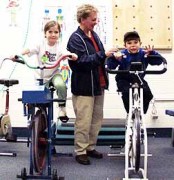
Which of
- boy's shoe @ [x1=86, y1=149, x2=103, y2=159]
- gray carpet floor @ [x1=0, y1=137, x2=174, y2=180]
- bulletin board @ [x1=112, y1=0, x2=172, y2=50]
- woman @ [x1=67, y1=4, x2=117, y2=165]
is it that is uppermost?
bulletin board @ [x1=112, y1=0, x2=172, y2=50]

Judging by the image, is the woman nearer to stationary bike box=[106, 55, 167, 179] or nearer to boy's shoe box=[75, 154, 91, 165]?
boy's shoe box=[75, 154, 91, 165]

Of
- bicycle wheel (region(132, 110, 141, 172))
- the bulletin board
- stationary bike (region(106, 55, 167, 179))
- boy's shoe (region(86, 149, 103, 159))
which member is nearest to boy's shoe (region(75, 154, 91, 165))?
boy's shoe (region(86, 149, 103, 159))

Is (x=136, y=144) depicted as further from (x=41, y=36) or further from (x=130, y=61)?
(x=41, y=36)

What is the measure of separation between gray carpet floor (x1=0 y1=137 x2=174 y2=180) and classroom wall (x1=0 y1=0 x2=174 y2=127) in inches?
25.8

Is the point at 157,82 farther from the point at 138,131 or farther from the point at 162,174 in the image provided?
the point at 138,131

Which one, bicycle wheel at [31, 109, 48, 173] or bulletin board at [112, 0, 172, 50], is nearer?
bicycle wheel at [31, 109, 48, 173]

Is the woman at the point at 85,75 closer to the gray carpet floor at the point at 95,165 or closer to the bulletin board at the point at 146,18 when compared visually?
the gray carpet floor at the point at 95,165

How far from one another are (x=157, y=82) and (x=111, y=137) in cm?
124

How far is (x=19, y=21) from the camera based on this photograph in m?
4.95

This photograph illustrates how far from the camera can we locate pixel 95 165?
3658 millimetres

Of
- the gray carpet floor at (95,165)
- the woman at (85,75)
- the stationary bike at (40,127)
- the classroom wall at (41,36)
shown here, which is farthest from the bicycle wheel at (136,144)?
the classroom wall at (41,36)

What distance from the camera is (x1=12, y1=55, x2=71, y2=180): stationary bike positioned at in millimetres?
2967

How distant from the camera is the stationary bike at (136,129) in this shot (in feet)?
9.37

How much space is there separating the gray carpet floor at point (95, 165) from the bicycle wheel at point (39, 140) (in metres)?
0.28
